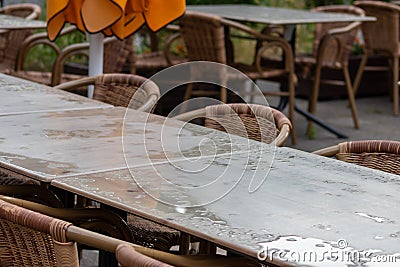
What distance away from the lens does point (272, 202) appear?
80.3 inches

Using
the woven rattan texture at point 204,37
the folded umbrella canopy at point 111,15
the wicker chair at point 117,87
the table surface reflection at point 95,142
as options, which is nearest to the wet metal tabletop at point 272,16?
the woven rattan texture at point 204,37

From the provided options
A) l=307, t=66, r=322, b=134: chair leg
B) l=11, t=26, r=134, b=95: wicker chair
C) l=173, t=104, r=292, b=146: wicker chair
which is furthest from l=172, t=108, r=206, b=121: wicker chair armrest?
l=307, t=66, r=322, b=134: chair leg

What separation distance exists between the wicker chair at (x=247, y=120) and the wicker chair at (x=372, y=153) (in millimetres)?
233

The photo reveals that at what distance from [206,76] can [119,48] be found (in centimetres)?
82

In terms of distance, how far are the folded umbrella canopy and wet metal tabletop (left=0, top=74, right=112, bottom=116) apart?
559mm

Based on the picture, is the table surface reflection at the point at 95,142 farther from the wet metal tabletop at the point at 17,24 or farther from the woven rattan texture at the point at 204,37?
the woven rattan texture at the point at 204,37

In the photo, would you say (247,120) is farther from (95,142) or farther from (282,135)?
(95,142)

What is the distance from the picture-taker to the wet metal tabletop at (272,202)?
174 cm

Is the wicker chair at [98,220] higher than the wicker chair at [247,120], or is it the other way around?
the wicker chair at [247,120]

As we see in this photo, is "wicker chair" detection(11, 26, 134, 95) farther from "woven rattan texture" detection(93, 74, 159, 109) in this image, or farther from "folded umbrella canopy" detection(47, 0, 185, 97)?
"woven rattan texture" detection(93, 74, 159, 109)

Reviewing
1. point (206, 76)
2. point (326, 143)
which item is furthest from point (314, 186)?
point (326, 143)

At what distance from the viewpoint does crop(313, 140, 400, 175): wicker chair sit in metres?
2.72

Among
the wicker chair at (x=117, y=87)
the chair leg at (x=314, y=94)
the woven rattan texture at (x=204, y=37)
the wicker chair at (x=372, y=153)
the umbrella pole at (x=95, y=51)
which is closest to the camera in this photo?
the wicker chair at (x=372, y=153)

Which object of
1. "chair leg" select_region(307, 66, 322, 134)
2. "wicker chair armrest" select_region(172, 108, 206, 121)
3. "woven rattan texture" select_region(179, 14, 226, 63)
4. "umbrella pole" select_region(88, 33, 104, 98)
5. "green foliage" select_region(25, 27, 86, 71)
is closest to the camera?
"wicker chair armrest" select_region(172, 108, 206, 121)
